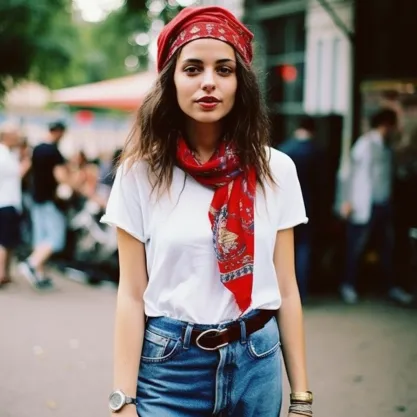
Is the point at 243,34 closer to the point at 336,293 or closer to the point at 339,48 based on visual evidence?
the point at 336,293

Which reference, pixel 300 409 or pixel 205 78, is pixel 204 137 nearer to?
pixel 205 78

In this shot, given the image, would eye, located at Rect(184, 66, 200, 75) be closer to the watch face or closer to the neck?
the neck

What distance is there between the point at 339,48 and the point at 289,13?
127cm

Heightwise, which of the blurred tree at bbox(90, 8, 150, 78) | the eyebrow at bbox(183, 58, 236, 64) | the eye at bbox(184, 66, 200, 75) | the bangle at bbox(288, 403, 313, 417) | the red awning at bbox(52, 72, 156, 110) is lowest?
the bangle at bbox(288, 403, 313, 417)

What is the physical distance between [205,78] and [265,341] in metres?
0.73

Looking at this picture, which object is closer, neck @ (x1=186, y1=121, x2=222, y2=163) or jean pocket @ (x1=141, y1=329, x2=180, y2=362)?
jean pocket @ (x1=141, y1=329, x2=180, y2=362)

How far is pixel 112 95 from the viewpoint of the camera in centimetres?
1002

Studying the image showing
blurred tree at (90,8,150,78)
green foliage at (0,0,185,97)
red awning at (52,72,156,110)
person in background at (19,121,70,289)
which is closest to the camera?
person in background at (19,121,70,289)

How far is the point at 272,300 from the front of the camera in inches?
74.9

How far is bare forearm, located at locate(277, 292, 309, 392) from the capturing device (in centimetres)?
197

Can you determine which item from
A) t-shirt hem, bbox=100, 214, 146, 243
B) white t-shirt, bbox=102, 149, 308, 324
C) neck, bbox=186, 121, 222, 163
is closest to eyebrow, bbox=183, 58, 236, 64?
neck, bbox=186, 121, 222, 163

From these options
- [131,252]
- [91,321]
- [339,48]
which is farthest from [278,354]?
[339,48]

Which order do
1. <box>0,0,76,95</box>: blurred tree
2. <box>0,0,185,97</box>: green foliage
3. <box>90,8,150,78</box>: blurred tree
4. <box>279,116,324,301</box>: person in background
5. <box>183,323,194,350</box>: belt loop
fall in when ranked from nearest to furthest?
<box>183,323,194,350</box>: belt loop < <box>279,116,324,301</box>: person in background < <box>0,0,185,97</box>: green foliage < <box>0,0,76,95</box>: blurred tree < <box>90,8,150,78</box>: blurred tree

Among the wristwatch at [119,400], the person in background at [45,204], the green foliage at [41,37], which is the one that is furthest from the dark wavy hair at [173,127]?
the green foliage at [41,37]
